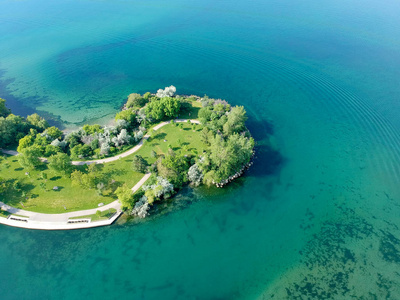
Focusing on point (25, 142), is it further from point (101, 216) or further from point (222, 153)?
point (222, 153)

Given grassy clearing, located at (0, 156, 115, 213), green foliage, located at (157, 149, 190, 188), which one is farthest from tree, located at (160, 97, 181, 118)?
grassy clearing, located at (0, 156, 115, 213)

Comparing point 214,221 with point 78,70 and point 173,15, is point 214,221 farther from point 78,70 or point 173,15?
point 173,15

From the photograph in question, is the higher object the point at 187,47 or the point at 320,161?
the point at 187,47

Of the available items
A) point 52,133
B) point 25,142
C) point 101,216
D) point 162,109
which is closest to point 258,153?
point 162,109

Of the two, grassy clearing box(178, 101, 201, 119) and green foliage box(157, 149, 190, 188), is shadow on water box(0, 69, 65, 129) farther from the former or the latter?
green foliage box(157, 149, 190, 188)

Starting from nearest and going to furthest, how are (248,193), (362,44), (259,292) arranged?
1. (259,292)
2. (248,193)
3. (362,44)

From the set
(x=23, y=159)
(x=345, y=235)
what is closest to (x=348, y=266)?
(x=345, y=235)
